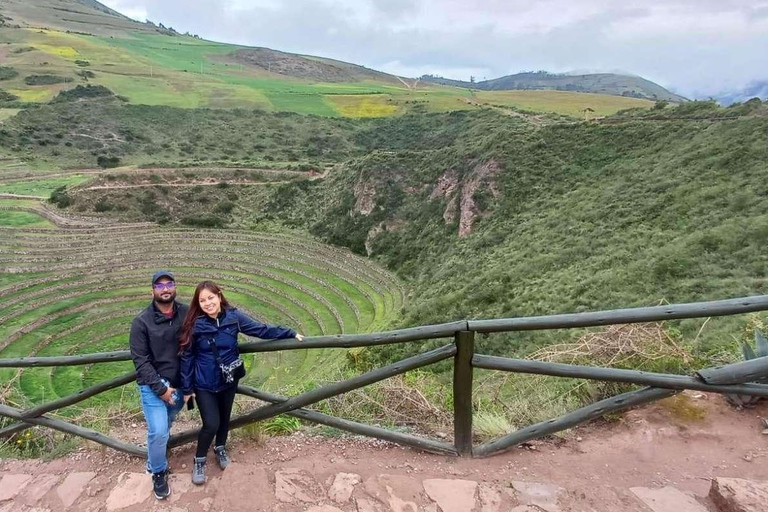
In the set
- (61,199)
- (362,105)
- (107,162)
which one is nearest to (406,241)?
(61,199)

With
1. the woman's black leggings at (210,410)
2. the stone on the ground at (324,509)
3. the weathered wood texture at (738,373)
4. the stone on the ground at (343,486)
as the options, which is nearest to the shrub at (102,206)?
the woman's black leggings at (210,410)

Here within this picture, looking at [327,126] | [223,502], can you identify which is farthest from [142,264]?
[327,126]

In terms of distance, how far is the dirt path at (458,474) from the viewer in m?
3.16

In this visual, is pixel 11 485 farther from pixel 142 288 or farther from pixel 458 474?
pixel 142 288

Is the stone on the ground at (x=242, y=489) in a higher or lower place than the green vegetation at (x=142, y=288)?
higher

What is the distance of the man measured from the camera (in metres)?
3.43

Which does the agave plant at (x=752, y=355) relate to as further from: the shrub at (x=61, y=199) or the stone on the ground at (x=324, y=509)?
the shrub at (x=61, y=199)

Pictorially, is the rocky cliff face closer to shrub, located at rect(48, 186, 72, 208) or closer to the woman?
the woman

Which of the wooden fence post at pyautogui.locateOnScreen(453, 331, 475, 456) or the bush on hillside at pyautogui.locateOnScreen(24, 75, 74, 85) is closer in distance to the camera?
the wooden fence post at pyautogui.locateOnScreen(453, 331, 475, 456)

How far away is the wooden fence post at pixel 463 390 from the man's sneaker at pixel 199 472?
6.05 feet

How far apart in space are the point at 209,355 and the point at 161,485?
942mm

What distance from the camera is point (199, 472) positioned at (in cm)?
350

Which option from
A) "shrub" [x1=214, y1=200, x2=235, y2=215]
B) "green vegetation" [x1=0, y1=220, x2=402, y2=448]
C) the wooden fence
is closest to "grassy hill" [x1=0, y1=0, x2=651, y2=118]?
"shrub" [x1=214, y1=200, x2=235, y2=215]

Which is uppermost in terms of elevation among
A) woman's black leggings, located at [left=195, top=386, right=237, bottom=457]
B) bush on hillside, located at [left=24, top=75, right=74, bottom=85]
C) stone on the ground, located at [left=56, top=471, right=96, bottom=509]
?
bush on hillside, located at [left=24, top=75, right=74, bottom=85]
